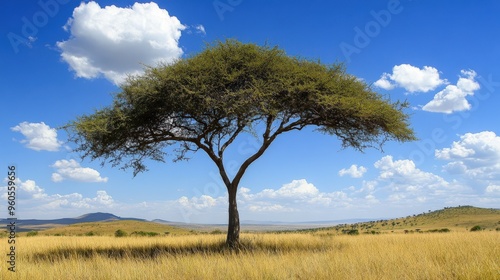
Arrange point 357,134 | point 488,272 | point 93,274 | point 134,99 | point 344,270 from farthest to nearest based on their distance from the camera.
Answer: point 357,134 → point 134,99 → point 93,274 → point 344,270 → point 488,272

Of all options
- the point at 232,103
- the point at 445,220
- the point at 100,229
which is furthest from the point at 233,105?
the point at 445,220

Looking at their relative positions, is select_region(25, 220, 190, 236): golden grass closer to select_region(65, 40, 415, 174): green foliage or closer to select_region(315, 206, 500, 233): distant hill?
select_region(315, 206, 500, 233): distant hill

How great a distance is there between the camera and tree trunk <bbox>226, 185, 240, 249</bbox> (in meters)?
18.5

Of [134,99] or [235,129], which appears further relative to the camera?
[235,129]

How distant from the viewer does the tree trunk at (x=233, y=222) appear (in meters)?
18.5

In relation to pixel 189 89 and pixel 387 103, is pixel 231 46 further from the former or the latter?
pixel 387 103

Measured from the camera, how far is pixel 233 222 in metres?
18.7

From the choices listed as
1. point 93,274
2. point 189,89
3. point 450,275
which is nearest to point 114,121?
point 189,89

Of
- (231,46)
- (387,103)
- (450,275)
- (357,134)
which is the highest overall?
(231,46)

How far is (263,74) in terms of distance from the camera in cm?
1805

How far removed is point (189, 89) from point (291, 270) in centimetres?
979

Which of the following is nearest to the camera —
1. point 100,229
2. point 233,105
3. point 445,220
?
→ point 233,105

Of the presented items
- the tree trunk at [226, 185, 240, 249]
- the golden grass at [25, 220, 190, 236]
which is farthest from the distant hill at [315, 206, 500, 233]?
the tree trunk at [226, 185, 240, 249]

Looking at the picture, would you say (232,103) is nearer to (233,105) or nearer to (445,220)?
(233,105)
